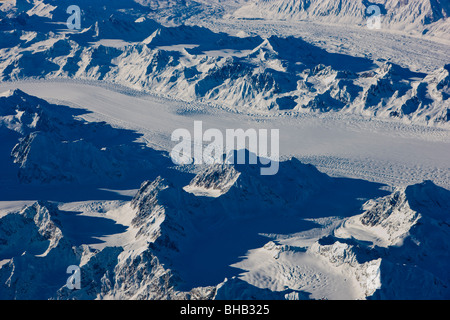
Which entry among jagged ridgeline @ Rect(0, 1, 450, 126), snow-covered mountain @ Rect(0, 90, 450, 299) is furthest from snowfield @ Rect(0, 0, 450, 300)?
jagged ridgeline @ Rect(0, 1, 450, 126)

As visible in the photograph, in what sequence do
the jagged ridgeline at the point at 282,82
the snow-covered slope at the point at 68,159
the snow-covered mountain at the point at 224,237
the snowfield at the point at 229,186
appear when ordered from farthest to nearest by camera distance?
the jagged ridgeline at the point at 282,82 < the snow-covered slope at the point at 68,159 < the snowfield at the point at 229,186 < the snow-covered mountain at the point at 224,237

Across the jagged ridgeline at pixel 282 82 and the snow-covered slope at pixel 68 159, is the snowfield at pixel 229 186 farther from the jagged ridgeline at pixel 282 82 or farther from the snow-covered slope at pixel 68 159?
the jagged ridgeline at pixel 282 82

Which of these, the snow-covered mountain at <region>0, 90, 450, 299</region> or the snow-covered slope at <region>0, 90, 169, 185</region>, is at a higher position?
the snow-covered mountain at <region>0, 90, 450, 299</region>

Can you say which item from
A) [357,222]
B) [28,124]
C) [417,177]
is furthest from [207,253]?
[28,124]

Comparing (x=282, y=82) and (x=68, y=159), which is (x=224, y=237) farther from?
(x=282, y=82)

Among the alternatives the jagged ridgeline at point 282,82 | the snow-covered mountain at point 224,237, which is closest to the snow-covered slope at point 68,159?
the snow-covered mountain at point 224,237

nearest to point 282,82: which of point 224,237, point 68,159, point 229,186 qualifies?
point 68,159

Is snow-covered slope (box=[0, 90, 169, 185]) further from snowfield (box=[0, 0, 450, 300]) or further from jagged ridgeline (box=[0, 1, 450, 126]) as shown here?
jagged ridgeline (box=[0, 1, 450, 126])

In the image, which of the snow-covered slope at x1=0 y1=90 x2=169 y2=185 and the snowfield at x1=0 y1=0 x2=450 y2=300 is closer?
the snowfield at x1=0 y1=0 x2=450 y2=300
